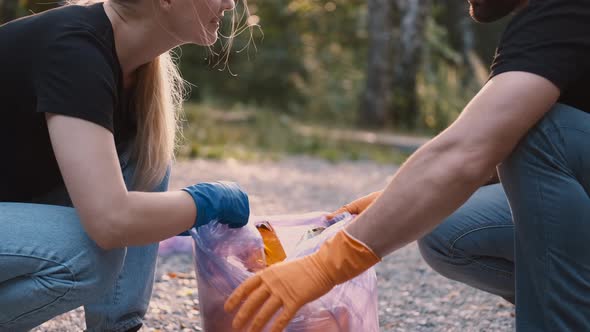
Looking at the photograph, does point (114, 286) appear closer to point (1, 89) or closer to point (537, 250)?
point (1, 89)

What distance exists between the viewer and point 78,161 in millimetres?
1672

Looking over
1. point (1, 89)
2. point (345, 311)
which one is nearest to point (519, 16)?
point (345, 311)

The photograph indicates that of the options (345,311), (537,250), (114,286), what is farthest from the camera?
(114,286)

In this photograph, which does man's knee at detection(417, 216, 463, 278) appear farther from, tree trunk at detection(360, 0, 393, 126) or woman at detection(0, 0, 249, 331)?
tree trunk at detection(360, 0, 393, 126)

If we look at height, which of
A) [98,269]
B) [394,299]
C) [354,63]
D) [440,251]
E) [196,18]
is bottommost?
[354,63]

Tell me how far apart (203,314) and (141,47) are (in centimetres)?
70

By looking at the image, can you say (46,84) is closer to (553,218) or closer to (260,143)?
(553,218)

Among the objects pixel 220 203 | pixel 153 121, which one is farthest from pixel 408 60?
pixel 220 203

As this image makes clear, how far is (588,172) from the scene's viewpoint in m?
1.73

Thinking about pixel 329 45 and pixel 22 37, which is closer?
pixel 22 37

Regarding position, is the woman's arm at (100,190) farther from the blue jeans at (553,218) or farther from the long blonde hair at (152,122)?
the blue jeans at (553,218)

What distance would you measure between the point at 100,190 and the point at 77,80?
0.25m

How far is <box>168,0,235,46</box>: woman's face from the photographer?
1896 mm

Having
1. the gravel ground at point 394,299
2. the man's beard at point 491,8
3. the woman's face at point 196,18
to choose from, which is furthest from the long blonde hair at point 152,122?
the man's beard at point 491,8
